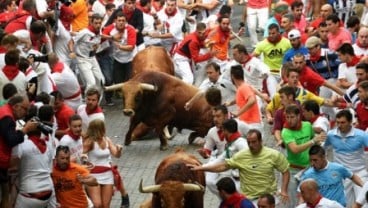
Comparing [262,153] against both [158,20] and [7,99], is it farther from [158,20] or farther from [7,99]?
[158,20]

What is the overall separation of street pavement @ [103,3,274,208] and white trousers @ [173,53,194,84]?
117 cm

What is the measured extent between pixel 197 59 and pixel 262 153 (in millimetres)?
7092

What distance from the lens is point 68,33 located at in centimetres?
1995

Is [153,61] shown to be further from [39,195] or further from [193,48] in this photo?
[39,195]

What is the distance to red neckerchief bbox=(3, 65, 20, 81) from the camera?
15352 mm

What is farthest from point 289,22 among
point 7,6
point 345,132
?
point 345,132

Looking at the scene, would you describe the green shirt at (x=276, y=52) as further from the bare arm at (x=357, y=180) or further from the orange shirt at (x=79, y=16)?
the bare arm at (x=357, y=180)

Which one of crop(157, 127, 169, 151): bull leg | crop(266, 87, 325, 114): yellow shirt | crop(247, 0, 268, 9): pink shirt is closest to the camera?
crop(266, 87, 325, 114): yellow shirt

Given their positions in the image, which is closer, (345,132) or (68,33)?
(345,132)

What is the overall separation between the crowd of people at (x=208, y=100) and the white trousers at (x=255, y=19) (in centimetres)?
239

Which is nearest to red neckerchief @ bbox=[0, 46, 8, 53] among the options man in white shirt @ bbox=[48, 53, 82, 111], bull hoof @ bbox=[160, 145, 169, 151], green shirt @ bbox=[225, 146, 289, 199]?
man in white shirt @ bbox=[48, 53, 82, 111]

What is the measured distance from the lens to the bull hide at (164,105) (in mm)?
18481

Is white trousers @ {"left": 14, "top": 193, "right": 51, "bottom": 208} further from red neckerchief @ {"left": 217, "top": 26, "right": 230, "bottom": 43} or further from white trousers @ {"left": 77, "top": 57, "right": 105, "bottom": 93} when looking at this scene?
red neckerchief @ {"left": 217, "top": 26, "right": 230, "bottom": 43}

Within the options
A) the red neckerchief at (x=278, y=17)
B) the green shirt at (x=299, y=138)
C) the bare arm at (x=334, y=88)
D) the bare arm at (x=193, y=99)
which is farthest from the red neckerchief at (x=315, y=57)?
the green shirt at (x=299, y=138)
